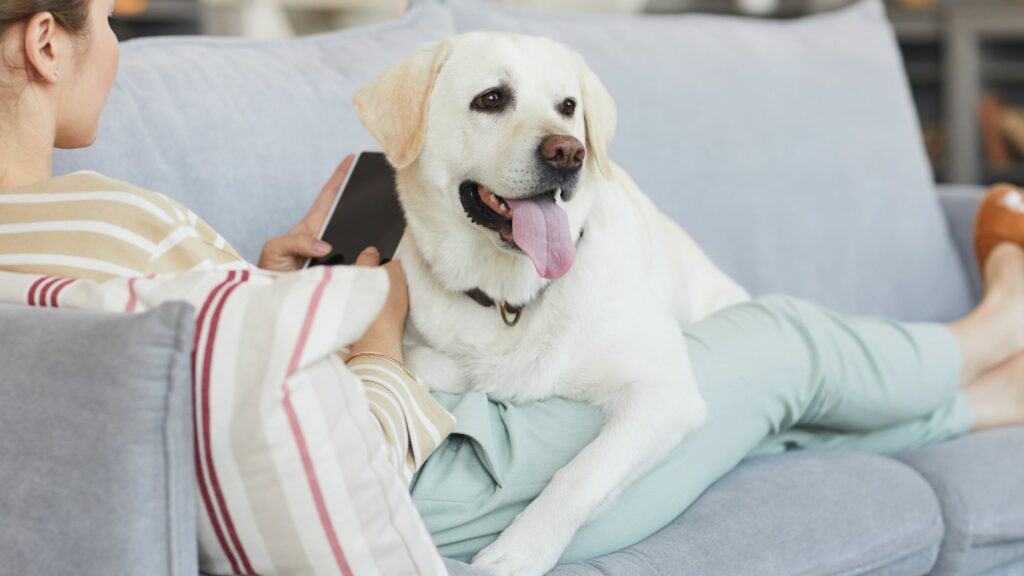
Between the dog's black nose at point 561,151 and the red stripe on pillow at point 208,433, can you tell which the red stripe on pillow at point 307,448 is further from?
the dog's black nose at point 561,151

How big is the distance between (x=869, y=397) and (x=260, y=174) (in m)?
0.97

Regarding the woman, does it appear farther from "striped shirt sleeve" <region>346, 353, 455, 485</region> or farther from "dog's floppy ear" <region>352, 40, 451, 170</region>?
"dog's floppy ear" <region>352, 40, 451, 170</region>

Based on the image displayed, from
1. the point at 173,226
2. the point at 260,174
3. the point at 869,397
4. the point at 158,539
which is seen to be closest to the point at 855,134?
the point at 869,397

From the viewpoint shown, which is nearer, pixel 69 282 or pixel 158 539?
pixel 158 539

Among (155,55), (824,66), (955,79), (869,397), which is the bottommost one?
(955,79)

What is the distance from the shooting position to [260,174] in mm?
1610

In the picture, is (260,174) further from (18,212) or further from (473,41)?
(18,212)

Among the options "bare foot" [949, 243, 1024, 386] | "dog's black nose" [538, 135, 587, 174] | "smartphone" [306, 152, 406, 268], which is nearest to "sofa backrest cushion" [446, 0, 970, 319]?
"bare foot" [949, 243, 1024, 386]

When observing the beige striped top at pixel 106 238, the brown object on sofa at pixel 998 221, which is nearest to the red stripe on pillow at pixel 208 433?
the beige striped top at pixel 106 238

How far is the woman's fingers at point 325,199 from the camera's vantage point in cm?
Answer: 154

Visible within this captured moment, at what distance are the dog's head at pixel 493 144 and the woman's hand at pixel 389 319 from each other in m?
0.06

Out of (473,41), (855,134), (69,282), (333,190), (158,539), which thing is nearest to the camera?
(158,539)

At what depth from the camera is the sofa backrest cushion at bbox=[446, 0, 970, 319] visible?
6.68 ft

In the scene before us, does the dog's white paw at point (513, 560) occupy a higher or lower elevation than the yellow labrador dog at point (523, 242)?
lower
